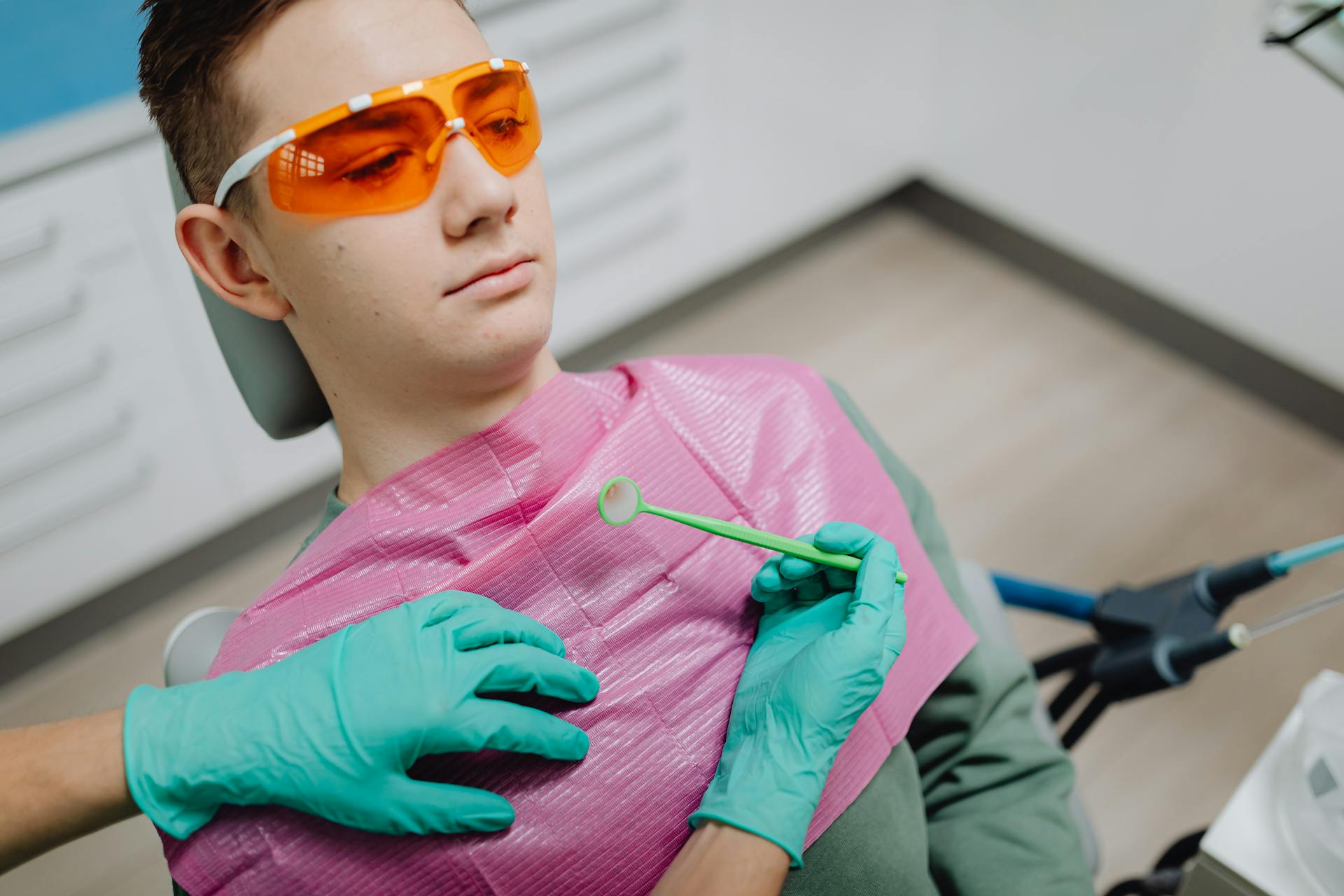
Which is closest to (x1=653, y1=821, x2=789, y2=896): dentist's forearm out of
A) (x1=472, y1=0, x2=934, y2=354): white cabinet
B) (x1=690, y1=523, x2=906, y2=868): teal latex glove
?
(x1=690, y1=523, x2=906, y2=868): teal latex glove

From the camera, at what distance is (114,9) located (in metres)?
1.65

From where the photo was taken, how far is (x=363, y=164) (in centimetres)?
91

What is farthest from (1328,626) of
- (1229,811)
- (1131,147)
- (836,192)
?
(836,192)

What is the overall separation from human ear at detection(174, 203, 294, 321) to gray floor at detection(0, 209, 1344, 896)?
108cm

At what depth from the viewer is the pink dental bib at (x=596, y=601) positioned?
888mm

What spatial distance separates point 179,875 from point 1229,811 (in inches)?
36.3

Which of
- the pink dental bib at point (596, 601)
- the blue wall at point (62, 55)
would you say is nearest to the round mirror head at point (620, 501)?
the pink dental bib at point (596, 601)

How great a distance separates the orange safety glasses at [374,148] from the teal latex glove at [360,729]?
1.11 feet

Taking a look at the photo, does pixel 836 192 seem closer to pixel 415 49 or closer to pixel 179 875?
pixel 415 49

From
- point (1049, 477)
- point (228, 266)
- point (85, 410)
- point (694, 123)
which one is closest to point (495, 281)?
point (228, 266)

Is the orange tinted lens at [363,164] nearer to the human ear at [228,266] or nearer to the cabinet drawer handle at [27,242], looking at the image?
the human ear at [228,266]

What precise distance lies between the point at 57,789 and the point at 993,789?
848 mm

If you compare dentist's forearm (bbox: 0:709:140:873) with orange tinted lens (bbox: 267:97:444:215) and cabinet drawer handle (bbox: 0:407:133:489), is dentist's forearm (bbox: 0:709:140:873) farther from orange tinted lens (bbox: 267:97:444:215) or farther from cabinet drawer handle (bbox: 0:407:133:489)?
cabinet drawer handle (bbox: 0:407:133:489)

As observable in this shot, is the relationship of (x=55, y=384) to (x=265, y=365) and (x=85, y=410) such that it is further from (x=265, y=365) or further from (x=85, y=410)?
(x=265, y=365)
